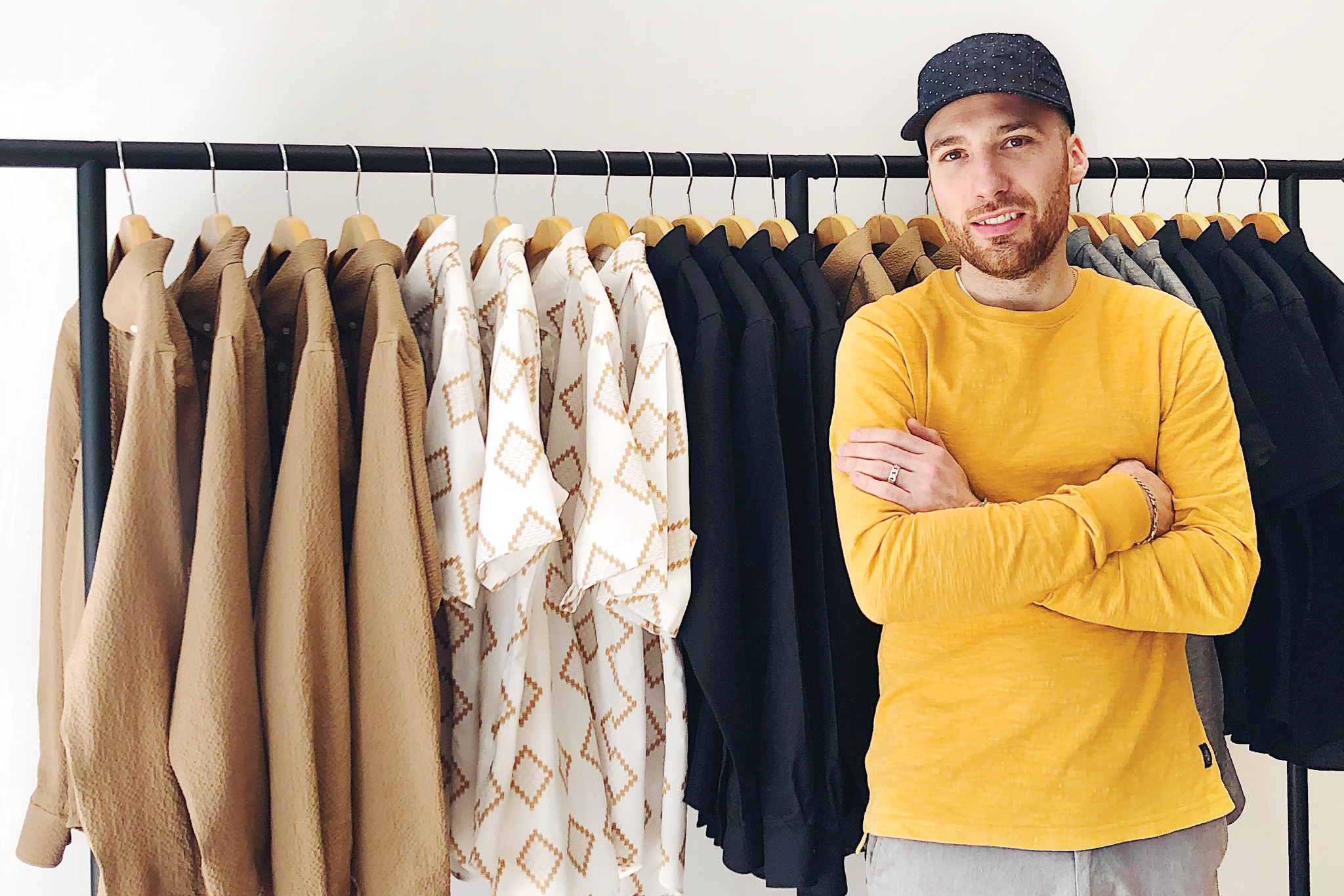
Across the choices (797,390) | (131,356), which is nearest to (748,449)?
(797,390)

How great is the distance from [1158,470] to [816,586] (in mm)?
445

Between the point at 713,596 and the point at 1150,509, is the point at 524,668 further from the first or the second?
the point at 1150,509

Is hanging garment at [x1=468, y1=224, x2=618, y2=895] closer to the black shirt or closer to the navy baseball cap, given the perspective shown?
the black shirt

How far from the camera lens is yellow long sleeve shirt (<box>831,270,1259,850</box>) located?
117cm

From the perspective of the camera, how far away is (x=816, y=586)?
1.44 meters

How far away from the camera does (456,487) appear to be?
133 centimetres

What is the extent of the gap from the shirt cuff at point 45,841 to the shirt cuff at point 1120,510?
4.34ft

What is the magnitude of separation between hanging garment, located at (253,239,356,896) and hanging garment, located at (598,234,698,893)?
349 mm

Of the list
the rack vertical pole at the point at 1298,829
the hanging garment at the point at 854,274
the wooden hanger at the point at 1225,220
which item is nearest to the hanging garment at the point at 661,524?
the hanging garment at the point at 854,274

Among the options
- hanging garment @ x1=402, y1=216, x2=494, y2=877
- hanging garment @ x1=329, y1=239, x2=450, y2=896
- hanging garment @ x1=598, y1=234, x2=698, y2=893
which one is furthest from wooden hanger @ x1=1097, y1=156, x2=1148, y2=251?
hanging garment @ x1=329, y1=239, x2=450, y2=896

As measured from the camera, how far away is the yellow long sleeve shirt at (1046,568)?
1171 millimetres

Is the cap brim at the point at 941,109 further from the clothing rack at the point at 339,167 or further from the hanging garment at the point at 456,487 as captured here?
the hanging garment at the point at 456,487

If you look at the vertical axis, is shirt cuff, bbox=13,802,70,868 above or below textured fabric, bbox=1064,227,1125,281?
below

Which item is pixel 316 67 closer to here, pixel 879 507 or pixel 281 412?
pixel 281 412
